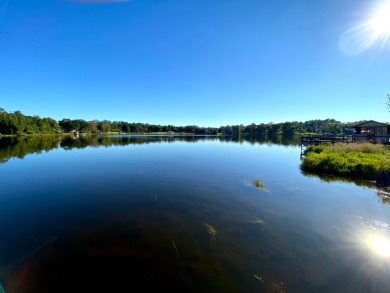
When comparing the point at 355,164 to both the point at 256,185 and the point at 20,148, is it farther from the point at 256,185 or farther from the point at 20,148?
the point at 20,148

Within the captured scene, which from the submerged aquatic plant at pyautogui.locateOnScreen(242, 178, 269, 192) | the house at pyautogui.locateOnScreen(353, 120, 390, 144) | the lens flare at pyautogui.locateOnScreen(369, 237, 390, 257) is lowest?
the lens flare at pyautogui.locateOnScreen(369, 237, 390, 257)

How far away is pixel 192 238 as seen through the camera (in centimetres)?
988

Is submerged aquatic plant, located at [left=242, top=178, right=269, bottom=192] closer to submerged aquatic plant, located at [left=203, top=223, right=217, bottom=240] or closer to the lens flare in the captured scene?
the lens flare

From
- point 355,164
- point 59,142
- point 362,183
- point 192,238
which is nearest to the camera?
point 192,238

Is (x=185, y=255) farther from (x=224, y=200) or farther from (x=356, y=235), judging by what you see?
(x=356, y=235)

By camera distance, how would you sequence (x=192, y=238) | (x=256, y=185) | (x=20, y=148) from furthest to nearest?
1. (x=20, y=148)
2. (x=256, y=185)
3. (x=192, y=238)

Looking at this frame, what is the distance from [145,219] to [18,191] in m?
12.2

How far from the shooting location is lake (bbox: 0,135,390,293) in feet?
23.4

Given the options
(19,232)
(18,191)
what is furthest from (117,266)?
(18,191)

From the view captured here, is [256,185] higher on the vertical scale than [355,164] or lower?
lower

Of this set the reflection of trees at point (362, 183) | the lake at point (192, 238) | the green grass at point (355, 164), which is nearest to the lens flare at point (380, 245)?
the lake at point (192, 238)

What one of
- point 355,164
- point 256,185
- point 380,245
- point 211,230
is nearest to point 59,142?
point 256,185

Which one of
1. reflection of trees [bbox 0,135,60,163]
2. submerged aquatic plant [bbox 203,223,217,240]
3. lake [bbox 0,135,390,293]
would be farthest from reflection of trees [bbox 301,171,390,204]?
reflection of trees [bbox 0,135,60,163]

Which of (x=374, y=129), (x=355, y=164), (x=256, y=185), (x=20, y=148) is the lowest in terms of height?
(x=256, y=185)
